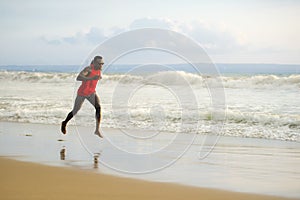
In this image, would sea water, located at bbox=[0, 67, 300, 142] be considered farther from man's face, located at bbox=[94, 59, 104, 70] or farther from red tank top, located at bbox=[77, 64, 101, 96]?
man's face, located at bbox=[94, 59, 104, 70]

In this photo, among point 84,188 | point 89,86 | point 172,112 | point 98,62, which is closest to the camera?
point 84,188

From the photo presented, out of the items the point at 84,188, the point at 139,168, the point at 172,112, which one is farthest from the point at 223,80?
the point at 84,188

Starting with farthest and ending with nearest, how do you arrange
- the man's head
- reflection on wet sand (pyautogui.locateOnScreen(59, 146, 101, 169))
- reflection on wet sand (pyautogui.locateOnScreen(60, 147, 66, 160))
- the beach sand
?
the man's head → reflection on wet sand (pyautogui.locateOnScreen(60, 147, 66, 160)) → reflection on wet sand (pyautogui.locateOnScreen(59, 146, 101, 169)) → the beach sand

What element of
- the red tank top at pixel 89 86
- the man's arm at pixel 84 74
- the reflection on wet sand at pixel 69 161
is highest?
the man's arm at pixel 84 74

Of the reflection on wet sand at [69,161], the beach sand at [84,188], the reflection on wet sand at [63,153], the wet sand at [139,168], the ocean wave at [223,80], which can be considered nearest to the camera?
the beach sand at [84,188]

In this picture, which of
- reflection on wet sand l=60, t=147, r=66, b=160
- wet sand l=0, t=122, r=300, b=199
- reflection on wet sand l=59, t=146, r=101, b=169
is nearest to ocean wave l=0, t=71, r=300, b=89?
wet sand l=0, t=122, r=300, b=199

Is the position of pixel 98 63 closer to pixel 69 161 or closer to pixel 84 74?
pixel 84 74

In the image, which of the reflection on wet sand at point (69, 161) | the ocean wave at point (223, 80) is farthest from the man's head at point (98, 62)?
the ocean wave at point (223, 80)

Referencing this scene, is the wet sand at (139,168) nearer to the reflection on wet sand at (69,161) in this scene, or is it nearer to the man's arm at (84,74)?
the reflection on wet sand at (69,161)

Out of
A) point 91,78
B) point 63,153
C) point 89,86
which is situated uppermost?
point 91,78

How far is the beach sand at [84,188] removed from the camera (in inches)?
225

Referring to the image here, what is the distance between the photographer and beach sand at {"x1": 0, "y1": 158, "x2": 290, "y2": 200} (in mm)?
5703

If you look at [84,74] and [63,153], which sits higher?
[84,74]

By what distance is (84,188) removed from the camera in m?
6.08
